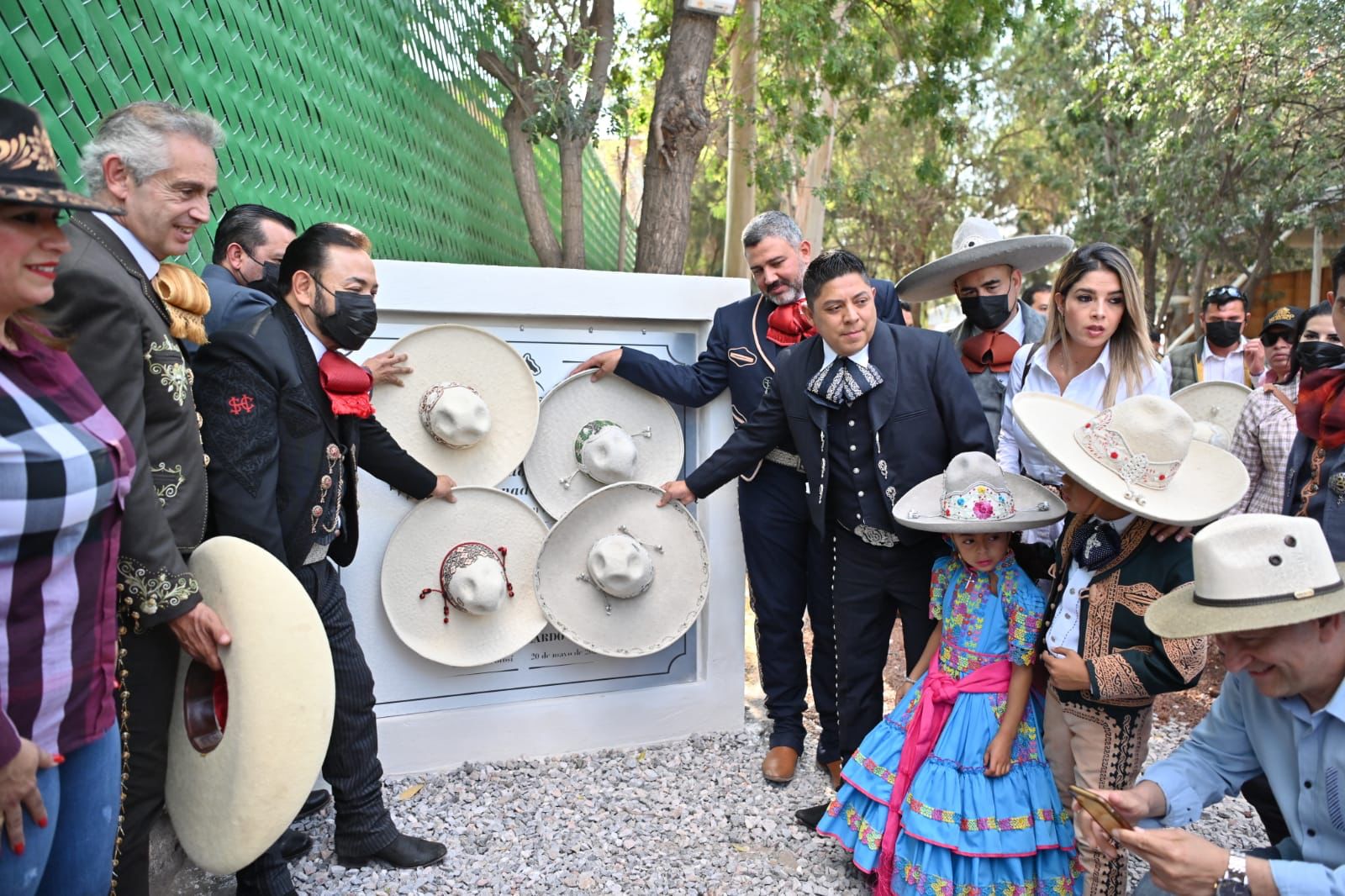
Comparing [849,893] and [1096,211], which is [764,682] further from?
[1096,211]

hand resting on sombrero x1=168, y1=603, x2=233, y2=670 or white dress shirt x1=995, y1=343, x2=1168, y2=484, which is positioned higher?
white dress shirt x1=995, y1=343, x2=1168, y2=484

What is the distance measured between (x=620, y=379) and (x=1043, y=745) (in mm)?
2248

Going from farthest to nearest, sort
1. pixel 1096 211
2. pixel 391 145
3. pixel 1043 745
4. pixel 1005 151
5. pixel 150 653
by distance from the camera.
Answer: pixel 1005 151 < pixel 1096 211 < pixel 391 145 < pixel 1043 745 < pixel 150 653

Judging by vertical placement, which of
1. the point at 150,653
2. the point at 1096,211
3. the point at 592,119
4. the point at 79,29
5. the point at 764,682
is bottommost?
the point at 764,682

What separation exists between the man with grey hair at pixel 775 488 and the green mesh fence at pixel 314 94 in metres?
1.50

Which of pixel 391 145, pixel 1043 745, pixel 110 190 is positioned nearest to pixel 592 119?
pixel 391 145

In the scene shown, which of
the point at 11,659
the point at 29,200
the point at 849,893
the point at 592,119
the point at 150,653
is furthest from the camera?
the point at 592,119

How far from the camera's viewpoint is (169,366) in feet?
7.38

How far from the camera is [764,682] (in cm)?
417

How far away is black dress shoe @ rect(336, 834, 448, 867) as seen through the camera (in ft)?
10.7

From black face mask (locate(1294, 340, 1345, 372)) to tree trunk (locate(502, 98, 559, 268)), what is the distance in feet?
15.0

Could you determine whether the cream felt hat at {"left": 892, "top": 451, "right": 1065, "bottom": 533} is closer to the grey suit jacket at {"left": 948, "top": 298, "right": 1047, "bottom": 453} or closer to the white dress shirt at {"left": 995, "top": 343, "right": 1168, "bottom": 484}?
the white dress shirt at {"left": 995, "top": 343, "right": 1168, "bottom": 484}

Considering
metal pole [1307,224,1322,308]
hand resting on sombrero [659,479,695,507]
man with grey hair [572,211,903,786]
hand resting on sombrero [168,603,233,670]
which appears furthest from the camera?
metal pole [1307,224,1322,308]

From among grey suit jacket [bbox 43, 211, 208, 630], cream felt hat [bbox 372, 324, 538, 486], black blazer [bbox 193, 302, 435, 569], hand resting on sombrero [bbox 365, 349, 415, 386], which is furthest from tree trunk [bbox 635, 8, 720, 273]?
grey suit jacket [bbox 43, 211, 208, 630]
